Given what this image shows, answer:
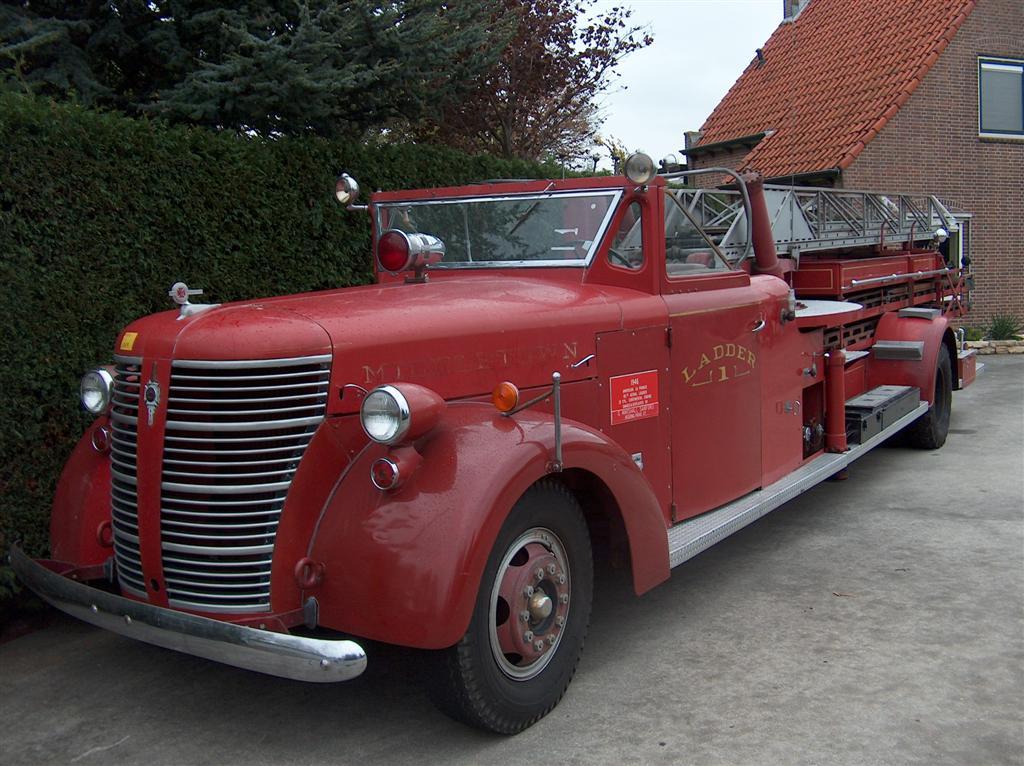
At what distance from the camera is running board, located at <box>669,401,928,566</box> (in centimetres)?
428

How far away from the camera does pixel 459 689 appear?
3.23 m

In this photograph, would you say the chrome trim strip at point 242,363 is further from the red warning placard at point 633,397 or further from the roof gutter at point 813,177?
the roof gutter at point 813,177

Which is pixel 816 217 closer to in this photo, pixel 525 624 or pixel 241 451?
pixel 525 624

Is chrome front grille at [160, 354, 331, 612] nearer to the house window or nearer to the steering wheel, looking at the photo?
the steering wheel

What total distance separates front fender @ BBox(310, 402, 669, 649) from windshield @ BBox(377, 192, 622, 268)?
4.33 feet

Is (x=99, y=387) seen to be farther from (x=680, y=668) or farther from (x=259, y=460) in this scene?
(x=680, y=668)

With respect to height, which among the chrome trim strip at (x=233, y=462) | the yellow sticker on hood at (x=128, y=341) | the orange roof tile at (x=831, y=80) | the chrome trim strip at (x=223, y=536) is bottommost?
the chrome trim strip at (x=223, y=536)

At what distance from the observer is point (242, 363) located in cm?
313

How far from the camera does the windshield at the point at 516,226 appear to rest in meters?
4.44

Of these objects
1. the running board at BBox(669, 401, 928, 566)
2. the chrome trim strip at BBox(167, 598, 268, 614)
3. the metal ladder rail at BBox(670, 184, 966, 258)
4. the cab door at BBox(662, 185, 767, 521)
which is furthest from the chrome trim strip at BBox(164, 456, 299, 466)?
the metal ladder rail at BBox(670, 184, 966, 258)

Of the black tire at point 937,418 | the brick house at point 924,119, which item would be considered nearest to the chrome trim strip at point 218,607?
the black tire at point 937,418

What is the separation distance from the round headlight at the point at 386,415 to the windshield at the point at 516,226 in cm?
159

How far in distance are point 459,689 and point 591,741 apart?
0.55 metres

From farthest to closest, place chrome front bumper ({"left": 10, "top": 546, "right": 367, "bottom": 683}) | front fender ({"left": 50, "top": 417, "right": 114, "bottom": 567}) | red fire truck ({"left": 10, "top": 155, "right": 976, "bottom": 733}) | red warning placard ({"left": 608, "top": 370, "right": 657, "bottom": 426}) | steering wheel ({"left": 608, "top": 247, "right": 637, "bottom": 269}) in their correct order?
steering wheel ({"left": 608, "top": 247, "right": 637, "bottom": 269}), red warning placard ({"left": 608, "top": 370, "right": 657, "bottom": 426}), front fender ({"left": 50, "top": 417, "right": 114, "bottom": 567}), red fire truck ({"left": 10, "top": 155, "right": 976, "bottom": 733}), chrome front bumper ({"left": 10, "top": 546, "right": 367, "bottom": 683})
